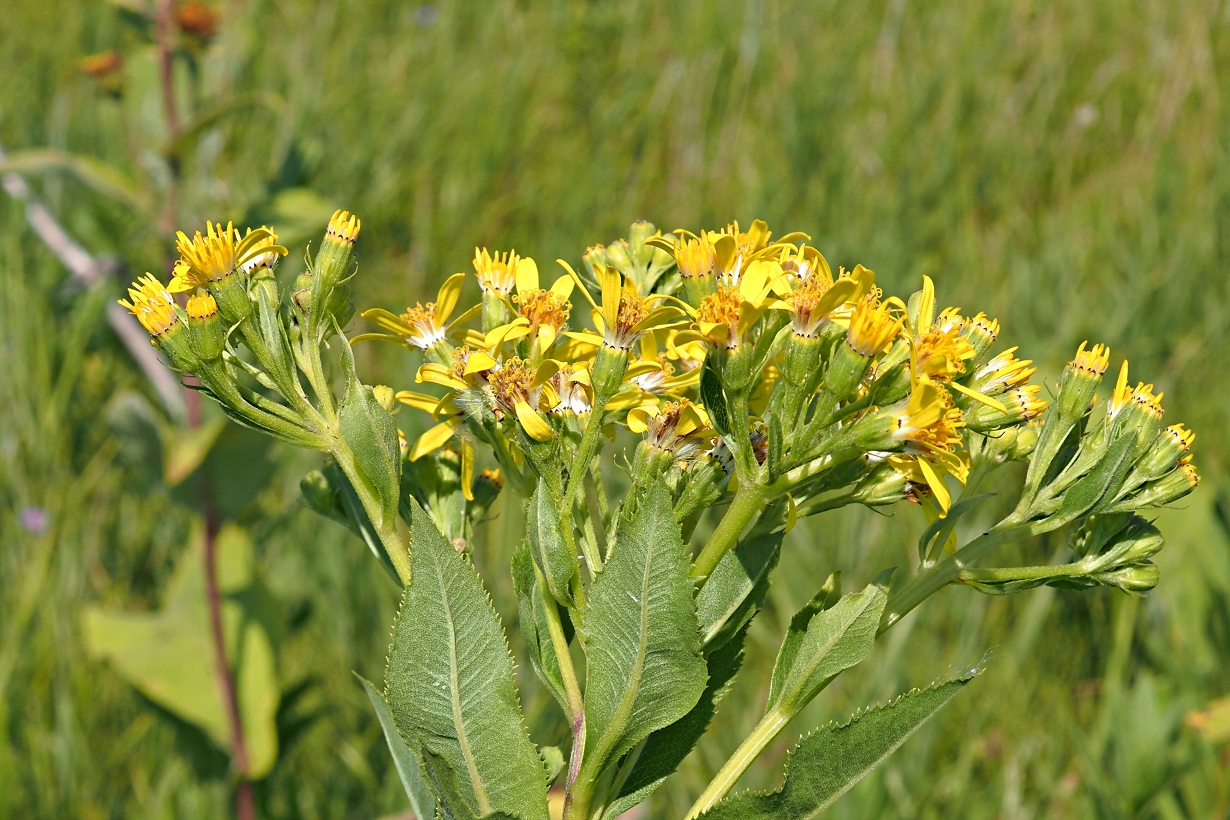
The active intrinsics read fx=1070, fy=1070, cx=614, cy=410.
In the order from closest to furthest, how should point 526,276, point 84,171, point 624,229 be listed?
point 526,276
point 84,171
point 624,229

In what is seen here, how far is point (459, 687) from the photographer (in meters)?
1.18

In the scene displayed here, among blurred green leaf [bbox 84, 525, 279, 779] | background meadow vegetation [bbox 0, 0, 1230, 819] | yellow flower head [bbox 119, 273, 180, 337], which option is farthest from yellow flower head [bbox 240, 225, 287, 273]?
blurred green leaf [bbox 84, 525, 279, 779]

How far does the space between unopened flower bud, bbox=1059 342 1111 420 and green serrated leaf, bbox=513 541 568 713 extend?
698 millimetres

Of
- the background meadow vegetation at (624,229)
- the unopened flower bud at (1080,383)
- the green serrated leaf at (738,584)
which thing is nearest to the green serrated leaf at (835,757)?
the green serrated leaf at (738,584)

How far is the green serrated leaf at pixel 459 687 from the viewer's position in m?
1.14

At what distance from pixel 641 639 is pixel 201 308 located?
667 mm

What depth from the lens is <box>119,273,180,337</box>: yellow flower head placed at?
1.33m

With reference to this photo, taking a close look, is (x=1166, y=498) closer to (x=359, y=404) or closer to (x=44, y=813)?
(x=359, y=404)

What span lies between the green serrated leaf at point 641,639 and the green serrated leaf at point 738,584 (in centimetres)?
12

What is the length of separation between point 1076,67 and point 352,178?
4496 mm

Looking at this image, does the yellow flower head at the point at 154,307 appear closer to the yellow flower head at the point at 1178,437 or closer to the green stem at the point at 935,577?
the green stem at the point at 935,577

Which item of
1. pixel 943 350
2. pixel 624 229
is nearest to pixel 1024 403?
pixel 943 350

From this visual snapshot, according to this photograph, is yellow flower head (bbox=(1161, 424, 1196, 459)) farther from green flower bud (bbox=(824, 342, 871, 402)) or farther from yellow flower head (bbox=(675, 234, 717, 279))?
yellow flower head (bbox=(675, 234, 717, 279))

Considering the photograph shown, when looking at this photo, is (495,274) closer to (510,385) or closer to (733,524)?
(510,385)
